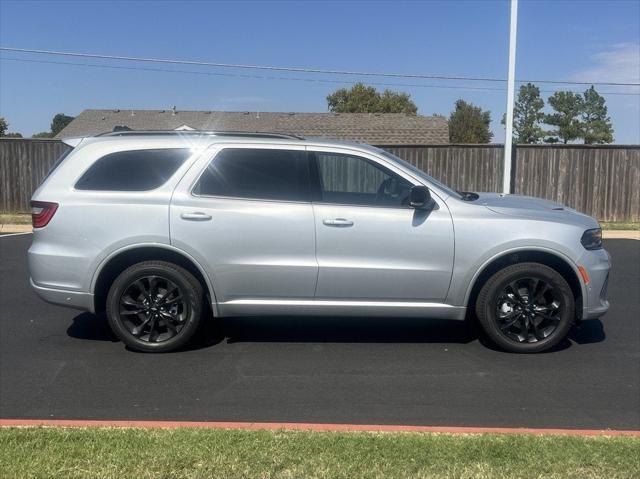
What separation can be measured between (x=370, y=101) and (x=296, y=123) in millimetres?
28125

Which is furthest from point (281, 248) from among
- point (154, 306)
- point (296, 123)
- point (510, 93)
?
point (296, 123)

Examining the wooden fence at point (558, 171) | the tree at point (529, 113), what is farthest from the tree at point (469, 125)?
the wooden fence at point (558, 171)

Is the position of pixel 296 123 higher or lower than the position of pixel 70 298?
higher

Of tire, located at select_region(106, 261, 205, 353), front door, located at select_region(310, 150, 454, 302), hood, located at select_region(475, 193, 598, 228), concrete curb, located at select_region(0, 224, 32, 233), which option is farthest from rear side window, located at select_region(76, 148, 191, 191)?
concrete curb, located at select_region(0, 224, 32, 233)

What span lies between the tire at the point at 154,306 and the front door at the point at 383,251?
114 cm

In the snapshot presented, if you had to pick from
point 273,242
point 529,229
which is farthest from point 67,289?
point 529,229

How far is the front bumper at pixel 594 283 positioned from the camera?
19.5 ft

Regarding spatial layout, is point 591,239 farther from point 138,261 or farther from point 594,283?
point 138,261

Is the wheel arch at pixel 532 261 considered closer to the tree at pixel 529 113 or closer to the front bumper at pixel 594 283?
the front bumper at pixel 594 283

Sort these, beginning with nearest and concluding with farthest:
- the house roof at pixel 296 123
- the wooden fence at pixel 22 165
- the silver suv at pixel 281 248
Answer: the silver suv at pixel 281 248
the wooden fence at pixel 22 165
the house roof at pixel 296 123

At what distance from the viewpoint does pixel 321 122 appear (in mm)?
30516

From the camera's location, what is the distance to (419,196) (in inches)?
228

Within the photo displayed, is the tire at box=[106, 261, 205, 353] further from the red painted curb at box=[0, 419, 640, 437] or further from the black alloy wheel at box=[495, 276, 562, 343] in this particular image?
the black alloy wheel at box=[495, 276, 562, 343]

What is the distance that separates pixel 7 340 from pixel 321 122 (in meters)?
25.0
